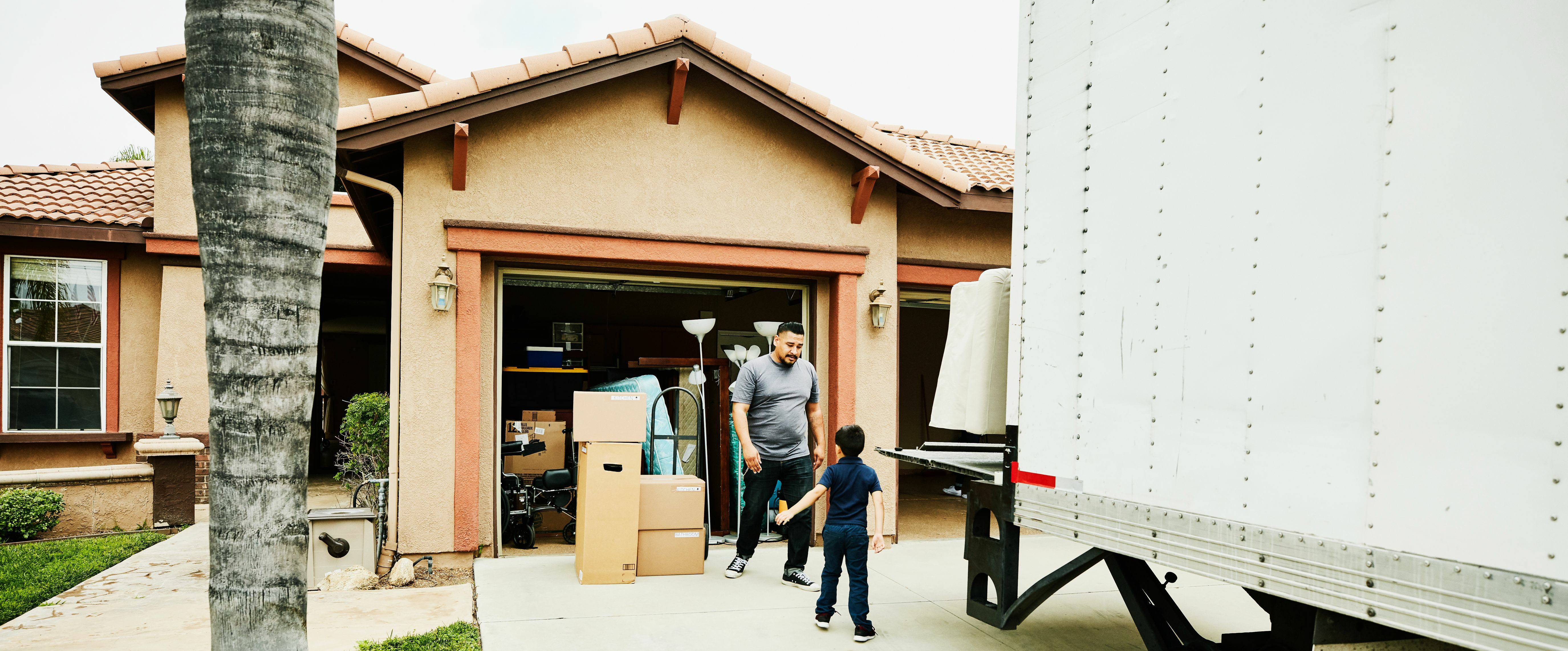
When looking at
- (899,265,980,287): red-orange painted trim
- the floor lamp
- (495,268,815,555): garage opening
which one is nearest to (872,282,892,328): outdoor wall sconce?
(899,265,980,287): red-orange painted trim

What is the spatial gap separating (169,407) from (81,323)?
1.79 m

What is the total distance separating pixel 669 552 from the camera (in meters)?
6.34

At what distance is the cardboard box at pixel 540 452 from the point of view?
8492 mm

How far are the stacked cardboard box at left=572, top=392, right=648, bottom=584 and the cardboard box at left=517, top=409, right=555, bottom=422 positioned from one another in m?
2.75

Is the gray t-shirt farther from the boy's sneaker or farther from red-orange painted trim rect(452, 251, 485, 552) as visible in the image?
red-orange painted trim rect(452, 251, 485, 552)

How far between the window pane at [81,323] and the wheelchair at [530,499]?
5654 mm

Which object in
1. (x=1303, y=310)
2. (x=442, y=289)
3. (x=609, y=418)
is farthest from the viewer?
(x=442, y=289)

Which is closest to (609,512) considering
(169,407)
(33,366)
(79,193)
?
(169,407)

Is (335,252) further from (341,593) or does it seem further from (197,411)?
(341,593)

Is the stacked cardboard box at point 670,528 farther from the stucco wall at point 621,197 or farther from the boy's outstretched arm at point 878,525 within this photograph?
the boy's outstretched arm at point 878,525

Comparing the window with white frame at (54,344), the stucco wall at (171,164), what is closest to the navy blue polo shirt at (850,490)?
the stucco wall at (171,164)

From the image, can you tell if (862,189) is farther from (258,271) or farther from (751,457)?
(258,271)

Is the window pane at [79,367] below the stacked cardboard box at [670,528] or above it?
above

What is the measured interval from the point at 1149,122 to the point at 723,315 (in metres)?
11.6
